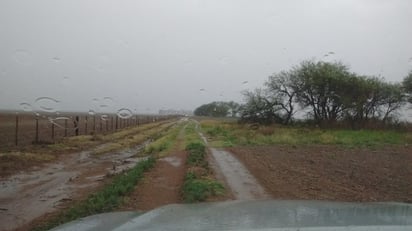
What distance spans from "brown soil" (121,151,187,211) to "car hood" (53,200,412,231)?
15.0 feet

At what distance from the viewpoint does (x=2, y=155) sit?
21219mm

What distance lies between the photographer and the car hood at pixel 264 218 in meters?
4.45

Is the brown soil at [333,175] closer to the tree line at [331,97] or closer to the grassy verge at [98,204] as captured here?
the grassy verge at [98,204]

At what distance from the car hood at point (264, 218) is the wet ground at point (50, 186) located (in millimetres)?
5029

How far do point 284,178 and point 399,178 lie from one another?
3592 millimetres

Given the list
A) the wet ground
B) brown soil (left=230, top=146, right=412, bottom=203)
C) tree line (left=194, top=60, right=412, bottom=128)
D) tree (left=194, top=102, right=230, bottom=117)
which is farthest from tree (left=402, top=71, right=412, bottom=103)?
tree (left=194, top=102, right=230, bottom=117)

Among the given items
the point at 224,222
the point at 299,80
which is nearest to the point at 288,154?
the point at 224,222

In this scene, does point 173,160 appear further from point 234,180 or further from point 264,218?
point 264,218

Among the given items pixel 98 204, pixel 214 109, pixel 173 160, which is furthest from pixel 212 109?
pixel 98 204

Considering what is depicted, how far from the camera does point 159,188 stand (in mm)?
13227

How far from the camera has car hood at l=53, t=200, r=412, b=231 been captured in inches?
175

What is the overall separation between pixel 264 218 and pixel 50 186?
11128mm

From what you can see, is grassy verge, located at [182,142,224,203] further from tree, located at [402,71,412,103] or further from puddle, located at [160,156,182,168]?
tree, located at [402,71,412,103]

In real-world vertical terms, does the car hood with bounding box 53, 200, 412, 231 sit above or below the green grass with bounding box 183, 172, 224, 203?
above
